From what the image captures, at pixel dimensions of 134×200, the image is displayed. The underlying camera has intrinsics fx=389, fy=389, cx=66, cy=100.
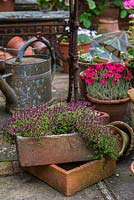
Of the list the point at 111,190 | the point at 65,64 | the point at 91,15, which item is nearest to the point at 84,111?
the point at 111,190

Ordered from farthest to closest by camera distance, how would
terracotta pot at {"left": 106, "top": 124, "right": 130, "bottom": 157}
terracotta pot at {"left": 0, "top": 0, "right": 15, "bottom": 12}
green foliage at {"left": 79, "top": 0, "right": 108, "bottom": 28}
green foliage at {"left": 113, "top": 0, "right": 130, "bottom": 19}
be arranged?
green foliage at {"left": 113, "top": 0, "right": 130, "bottom": 19}
green foliage at {"left": 79, "top": 0, "right": 108, "bottom": 28}
terracotta pot at {"left": 0, "top": 0, "right": 15, "bottom": 12}
terracotta pot at {"left": 106, "top": 124, "right": 130, "bottom": 157}

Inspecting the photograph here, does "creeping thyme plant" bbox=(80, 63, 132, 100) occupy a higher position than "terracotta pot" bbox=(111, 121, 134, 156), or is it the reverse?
"creeping thyme plant" bbox=(80, 63, 132, 100)

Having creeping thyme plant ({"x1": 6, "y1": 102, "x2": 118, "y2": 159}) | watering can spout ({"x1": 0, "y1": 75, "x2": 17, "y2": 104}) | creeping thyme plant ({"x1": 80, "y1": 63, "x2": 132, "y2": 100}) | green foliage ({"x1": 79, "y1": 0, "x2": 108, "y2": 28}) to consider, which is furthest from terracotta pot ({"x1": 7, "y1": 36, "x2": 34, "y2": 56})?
creeping thyme plant ({"x1": 6, "y1": 102, "x2": 118, "y2": 159})

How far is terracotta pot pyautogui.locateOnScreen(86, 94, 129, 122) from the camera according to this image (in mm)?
2792

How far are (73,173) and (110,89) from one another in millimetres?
985

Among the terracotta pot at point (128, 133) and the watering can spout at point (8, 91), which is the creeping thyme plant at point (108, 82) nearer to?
the terracotta pot at point (128, 133)

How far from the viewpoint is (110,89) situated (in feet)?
9.33

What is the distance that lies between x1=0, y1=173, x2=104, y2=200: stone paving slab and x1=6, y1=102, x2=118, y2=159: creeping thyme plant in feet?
0.72

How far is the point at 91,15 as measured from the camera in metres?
5.50

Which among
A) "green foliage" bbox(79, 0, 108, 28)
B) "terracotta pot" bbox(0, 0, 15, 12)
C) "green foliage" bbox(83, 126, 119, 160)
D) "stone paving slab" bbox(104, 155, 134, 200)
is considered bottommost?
"stone paving slab" bbox(104, 155, 134, 200)

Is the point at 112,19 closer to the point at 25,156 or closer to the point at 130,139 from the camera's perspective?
the point at 130,139

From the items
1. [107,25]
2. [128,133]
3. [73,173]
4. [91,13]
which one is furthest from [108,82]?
[91,13]

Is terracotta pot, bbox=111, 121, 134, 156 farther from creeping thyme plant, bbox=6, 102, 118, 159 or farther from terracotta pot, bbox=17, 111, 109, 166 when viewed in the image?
terracotta pot, bbox=17, 111, 109, 166

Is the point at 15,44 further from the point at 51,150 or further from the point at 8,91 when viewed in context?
the point at 51,150
